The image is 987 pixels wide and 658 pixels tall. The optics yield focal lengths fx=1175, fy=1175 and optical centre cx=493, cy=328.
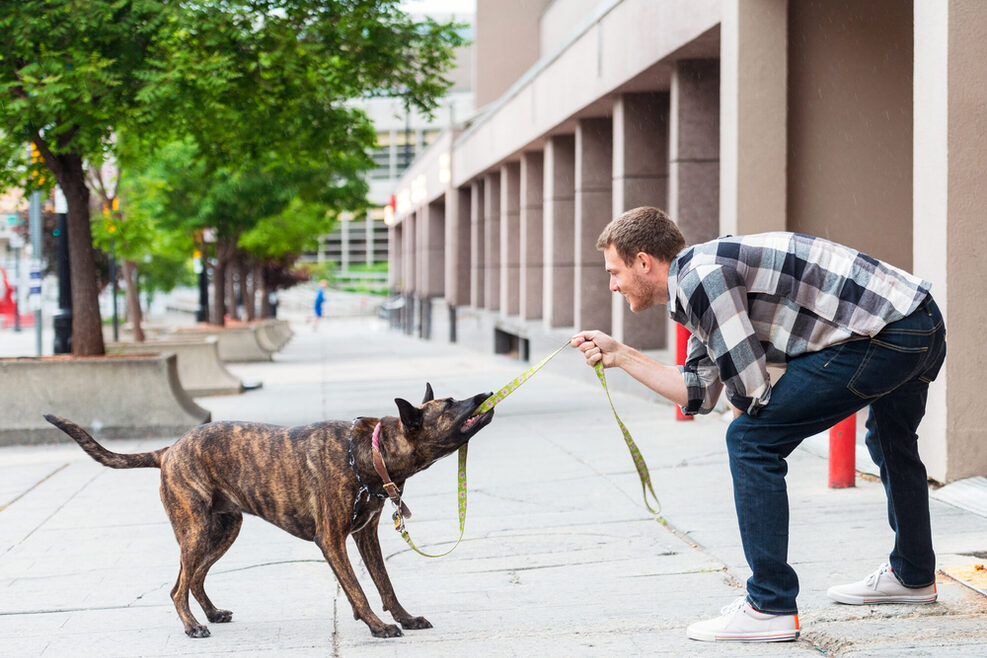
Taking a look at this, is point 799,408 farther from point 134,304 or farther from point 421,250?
point 421,250

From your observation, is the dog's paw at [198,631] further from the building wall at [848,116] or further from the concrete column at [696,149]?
the concrete column at [696,149]

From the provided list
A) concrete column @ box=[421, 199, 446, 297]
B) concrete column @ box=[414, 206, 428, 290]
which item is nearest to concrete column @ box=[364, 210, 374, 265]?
concrete column @ box=[414, 206, 428, 290]

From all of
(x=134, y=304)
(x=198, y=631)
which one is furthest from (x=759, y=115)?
(x=134, y=304)

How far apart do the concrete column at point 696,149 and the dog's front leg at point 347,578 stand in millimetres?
9951

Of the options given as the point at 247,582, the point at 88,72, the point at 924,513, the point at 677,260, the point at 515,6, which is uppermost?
the point at 515,6

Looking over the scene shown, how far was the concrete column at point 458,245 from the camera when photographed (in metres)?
35.4

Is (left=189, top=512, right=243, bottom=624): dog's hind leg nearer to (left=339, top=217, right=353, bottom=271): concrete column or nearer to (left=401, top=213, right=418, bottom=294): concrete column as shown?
(left=401, top=213, right=418, bottom=294): concrete column

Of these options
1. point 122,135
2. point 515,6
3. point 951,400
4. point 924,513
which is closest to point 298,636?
point 924,513

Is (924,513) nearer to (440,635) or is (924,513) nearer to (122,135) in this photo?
(440,635)

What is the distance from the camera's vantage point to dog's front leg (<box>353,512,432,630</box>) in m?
4.89

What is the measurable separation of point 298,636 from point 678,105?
10.6 meters

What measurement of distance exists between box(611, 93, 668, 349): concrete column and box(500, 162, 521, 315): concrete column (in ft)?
31.3

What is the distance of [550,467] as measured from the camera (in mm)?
9477

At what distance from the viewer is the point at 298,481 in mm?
4871
